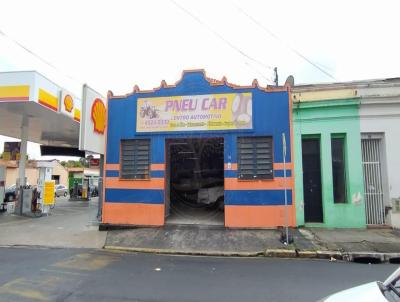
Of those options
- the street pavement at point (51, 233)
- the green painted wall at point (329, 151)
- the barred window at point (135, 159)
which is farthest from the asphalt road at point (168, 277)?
the barred window at point (135, 159)

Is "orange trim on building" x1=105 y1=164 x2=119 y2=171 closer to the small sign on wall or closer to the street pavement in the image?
the street pavement

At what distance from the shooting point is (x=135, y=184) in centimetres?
1304

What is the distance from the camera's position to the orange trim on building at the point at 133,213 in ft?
41.6

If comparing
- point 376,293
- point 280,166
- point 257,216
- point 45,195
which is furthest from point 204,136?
point 45,195

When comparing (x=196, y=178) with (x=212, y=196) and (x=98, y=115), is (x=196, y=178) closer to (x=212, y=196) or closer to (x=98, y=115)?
(x=212, y=196)

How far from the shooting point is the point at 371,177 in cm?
1274

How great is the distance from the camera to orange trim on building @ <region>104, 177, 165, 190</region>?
1284 cm

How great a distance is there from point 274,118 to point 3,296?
955cm

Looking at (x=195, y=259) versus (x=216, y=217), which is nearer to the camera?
(x=195, y=259)

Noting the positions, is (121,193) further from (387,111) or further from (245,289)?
(387,111)

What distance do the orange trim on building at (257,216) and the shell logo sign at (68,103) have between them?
9.55m

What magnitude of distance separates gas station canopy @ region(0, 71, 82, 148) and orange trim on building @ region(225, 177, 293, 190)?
8.53 m

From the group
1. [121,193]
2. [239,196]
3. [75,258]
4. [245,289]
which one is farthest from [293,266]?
[121,193]

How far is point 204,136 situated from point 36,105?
24.8 feet
